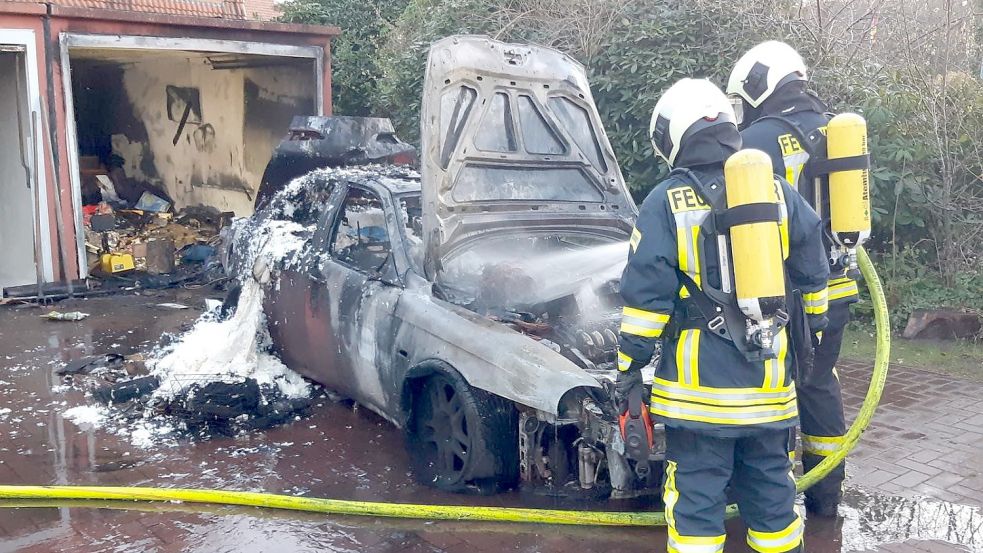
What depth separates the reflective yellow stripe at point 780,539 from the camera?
3.24 metres

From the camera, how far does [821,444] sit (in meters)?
4.14

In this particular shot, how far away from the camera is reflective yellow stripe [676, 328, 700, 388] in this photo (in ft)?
10.2

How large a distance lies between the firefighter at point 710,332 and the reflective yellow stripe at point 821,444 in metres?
0.97

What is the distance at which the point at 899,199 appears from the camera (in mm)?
7703

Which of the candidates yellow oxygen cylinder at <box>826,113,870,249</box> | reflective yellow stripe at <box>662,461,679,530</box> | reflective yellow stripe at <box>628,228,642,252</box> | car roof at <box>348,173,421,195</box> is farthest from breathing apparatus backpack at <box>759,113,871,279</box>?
car roof at <box>348,173,421,195</box>

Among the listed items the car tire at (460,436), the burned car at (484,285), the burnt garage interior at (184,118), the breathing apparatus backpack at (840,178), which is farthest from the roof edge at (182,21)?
the breathing apparatus backpack at (840,178)

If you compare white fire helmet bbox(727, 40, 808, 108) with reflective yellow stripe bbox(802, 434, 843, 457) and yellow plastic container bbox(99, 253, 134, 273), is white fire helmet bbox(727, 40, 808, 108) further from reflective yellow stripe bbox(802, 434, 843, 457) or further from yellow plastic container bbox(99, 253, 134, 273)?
yellow plastic container bbox(99, 253, 134, 273)

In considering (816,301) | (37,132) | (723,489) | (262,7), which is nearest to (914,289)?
(816,301)

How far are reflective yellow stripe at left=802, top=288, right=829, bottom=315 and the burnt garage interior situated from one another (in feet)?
28.8

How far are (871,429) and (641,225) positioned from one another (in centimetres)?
319

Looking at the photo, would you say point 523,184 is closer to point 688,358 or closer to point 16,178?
point 688,358

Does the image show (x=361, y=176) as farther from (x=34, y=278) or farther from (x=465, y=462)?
(x=34, y=278)

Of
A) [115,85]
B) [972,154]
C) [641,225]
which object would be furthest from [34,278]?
[972,154]

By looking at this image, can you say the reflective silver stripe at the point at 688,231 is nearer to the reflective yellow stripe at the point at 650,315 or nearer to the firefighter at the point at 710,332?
the firefighter at the point at 710,332
